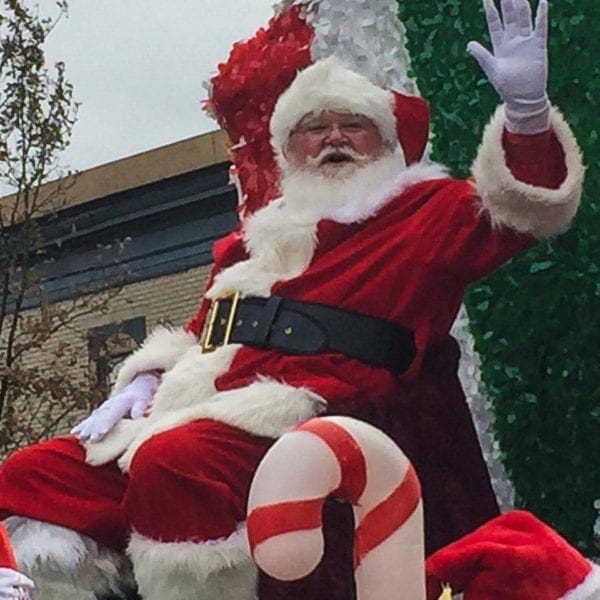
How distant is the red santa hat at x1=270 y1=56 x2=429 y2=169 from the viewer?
3.38 meters

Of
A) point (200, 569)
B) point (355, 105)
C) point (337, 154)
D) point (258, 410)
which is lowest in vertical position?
point (200, 569)

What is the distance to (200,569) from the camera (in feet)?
8.74

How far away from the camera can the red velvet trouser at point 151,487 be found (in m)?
2.72

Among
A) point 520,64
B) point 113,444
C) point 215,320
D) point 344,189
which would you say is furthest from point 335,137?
point 113,444

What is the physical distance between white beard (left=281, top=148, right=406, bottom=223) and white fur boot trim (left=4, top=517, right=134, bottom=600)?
0.96 metres

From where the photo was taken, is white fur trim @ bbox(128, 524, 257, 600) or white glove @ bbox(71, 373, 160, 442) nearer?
white fur trim @ bbox(128, 524, 257, 600)

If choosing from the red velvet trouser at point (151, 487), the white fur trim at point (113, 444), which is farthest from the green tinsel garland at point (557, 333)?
the white fur trim at point (113, 444)

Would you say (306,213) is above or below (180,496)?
above

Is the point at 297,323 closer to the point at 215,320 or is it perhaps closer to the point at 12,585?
the point at 215,320

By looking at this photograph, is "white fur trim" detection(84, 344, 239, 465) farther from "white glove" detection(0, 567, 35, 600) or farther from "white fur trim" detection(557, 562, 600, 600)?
"white fur trim" detection(557, 562, 600, 600)

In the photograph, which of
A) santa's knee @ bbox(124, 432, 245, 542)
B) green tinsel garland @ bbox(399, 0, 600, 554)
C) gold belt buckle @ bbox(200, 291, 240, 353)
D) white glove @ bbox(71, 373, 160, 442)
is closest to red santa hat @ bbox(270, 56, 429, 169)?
green tinsel garland @ bbox(399, 0, 600, 554)

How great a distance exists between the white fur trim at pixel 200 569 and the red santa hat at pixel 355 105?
1150 millimetres

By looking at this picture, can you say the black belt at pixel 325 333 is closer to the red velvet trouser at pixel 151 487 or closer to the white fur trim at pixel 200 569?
the red velvet trouser at pixel 151 487

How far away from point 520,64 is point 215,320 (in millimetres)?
1006
